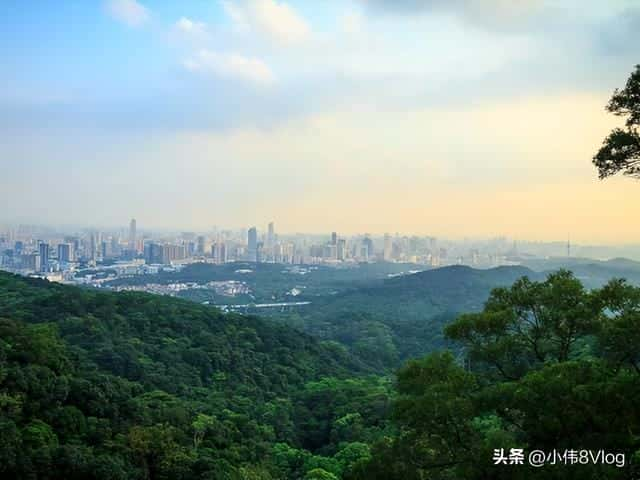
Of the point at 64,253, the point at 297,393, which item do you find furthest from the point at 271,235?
the point at 297,393

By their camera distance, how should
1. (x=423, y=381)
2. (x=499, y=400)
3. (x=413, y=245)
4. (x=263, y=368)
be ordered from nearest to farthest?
(x=499, y=400) < (x=423, y=381) < (x=263, y=368) < (x=413, y=245)

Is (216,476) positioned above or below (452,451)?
below

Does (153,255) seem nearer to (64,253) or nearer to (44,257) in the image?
(64,253)

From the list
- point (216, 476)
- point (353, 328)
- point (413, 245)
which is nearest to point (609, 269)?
point (353, 328)

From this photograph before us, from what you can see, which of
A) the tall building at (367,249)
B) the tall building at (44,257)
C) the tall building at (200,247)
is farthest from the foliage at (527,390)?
the tall building at (367,249)

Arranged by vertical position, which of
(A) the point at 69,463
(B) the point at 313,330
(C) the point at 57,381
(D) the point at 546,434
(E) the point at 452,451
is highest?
(D) the point at 546,434

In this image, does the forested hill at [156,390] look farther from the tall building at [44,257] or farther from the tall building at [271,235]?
the tall building at [271,235]

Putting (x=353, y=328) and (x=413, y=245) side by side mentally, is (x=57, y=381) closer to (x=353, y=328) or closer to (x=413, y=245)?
(x=353, y=328)
